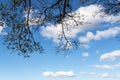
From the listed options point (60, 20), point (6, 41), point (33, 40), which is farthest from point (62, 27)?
point (6, 41)

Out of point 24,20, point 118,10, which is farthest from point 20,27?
point 118,10

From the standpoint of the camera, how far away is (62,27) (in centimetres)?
1773

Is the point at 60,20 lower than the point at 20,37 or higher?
higher

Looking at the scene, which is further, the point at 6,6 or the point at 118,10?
the point at 118,10

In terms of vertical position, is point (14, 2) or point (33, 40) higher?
point (14, 2)

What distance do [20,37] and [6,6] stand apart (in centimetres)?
170

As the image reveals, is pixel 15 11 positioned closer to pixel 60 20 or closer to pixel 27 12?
pixel 27 12

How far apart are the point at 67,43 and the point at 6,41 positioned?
3211 mm

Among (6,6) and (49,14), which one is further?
(49,14)

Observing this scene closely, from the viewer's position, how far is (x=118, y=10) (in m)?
18.0

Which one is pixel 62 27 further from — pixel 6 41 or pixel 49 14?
pixel 6 41

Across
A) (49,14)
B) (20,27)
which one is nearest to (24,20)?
(20,27)

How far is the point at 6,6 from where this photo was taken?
54.5 feet

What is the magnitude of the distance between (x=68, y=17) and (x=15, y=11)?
9.56 feet
